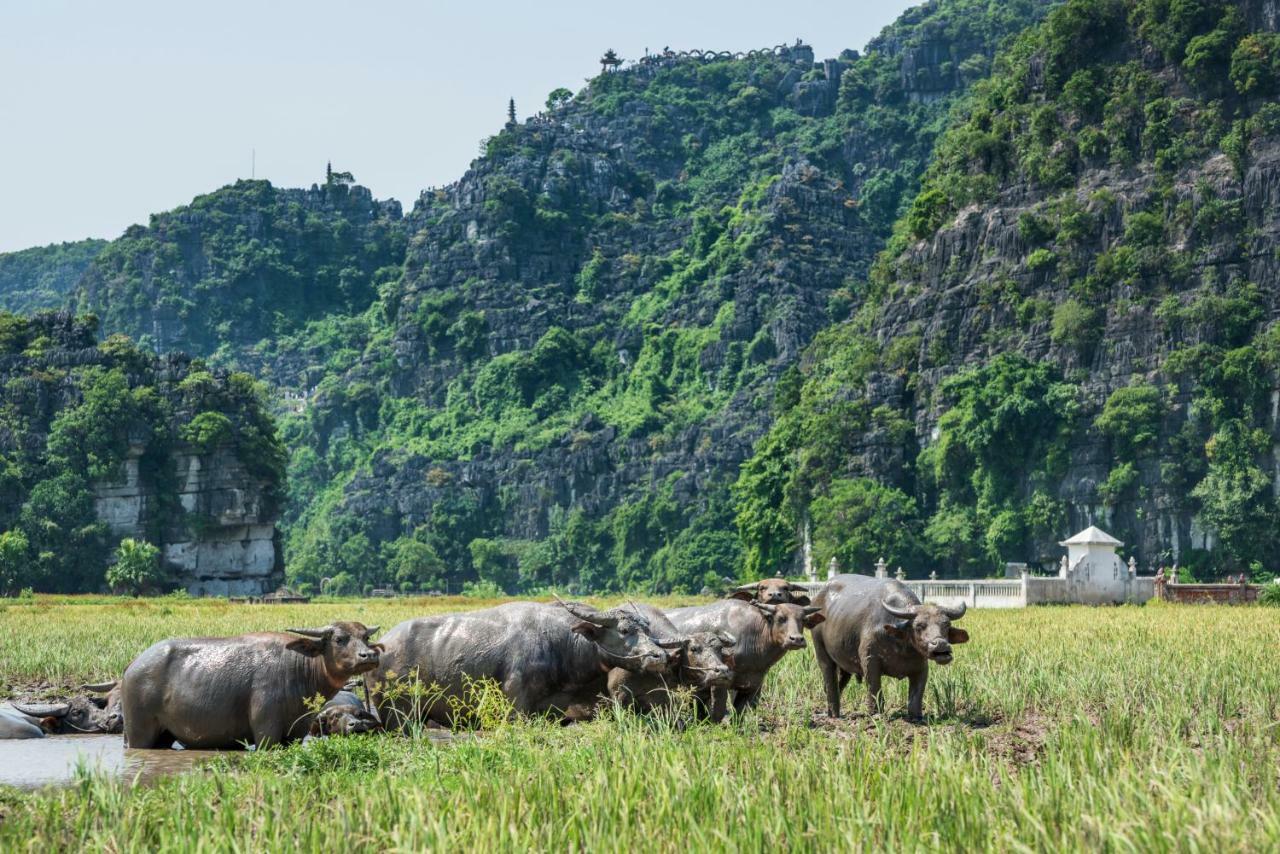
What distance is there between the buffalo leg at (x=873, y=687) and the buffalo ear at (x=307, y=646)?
528 cm

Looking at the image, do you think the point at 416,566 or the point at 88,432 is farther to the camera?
the point at 416,566

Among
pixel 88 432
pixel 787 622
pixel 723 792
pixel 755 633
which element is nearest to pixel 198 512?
pixel 88 432

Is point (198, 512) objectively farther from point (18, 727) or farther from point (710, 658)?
point (710, 658)

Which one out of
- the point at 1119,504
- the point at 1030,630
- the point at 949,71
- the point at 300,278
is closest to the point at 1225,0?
the point at 1119,504

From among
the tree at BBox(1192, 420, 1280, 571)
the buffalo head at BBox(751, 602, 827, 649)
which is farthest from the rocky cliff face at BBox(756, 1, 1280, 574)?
the buffalo head at BBox(751, 602, 827, 649)

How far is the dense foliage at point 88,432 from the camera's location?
96.9 metres

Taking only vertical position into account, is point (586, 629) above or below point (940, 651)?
→ above

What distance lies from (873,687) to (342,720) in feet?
16.8

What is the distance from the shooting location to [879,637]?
48.1ft

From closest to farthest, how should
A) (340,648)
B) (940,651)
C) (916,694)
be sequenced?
(340,648) < (940,651) < (916,694)

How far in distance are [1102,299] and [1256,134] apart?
1215cm

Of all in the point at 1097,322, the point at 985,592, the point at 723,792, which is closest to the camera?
the point at 723,792

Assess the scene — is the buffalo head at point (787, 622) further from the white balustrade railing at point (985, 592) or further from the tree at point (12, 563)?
the tree at point (12, 563)

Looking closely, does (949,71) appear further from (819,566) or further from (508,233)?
(819,566)
